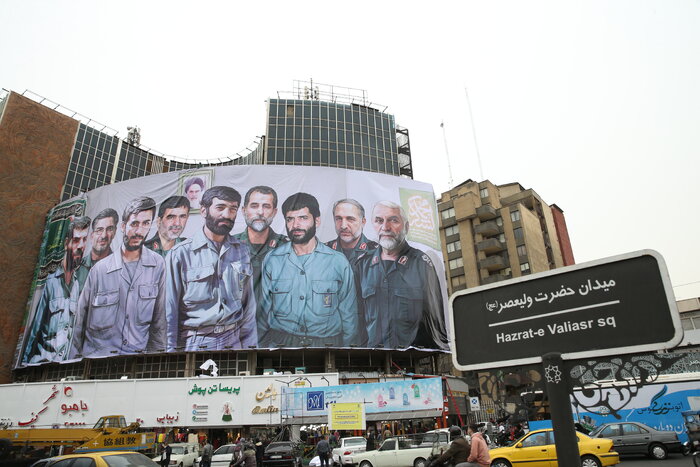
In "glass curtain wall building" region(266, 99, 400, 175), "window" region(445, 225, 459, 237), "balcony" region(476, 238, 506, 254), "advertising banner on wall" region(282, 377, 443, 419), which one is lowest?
"advertising banner on wall" region(282, 377, 443, 419)

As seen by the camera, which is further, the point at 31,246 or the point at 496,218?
the point at 496,218

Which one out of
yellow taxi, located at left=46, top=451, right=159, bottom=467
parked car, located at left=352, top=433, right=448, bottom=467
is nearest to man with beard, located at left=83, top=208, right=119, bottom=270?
parked car, located at left=352, top=433, right=448, bottom=467

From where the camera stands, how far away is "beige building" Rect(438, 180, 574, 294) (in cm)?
5782

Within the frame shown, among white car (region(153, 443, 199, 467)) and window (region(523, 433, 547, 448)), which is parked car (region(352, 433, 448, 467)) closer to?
window (region(523, 433, 547, 448))

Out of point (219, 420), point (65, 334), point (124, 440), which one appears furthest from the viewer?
point (65, 334)

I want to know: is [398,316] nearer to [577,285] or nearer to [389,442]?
[389,442]

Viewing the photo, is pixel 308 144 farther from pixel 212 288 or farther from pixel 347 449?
pixel 347 449

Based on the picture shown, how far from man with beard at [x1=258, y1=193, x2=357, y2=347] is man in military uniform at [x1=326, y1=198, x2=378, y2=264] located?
30.6 inches

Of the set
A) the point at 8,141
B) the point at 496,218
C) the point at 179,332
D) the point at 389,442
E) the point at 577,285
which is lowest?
the point at 389,442

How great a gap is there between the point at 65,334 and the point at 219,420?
20.8m

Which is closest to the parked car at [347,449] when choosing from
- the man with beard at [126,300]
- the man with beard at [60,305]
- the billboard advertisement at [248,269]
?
the billboard advertisement at [248,269]

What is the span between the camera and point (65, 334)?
41.4 metres

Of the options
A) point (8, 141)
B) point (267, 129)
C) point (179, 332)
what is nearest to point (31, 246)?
point (8, 141)

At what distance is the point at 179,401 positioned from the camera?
2952cm
